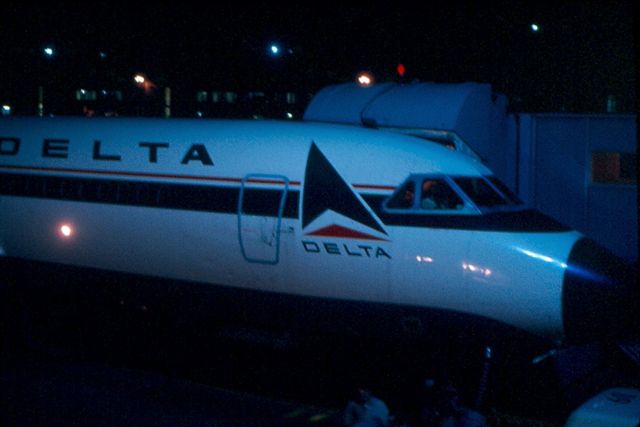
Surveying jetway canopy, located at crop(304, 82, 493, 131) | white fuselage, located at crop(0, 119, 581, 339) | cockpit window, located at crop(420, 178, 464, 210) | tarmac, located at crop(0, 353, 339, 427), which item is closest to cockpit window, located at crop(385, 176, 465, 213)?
cockpit window, located at crop(420, 178, 464, 210)

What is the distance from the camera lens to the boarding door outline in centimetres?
946

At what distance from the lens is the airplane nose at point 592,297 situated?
26.5 feet

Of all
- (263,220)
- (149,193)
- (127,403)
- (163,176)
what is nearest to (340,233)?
(263,220)

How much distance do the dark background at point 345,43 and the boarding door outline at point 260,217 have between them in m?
11.9

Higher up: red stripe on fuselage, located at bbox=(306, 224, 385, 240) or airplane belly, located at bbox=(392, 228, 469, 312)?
red stripe on fuselage, located at bbox=(306, 224, 385, 240)

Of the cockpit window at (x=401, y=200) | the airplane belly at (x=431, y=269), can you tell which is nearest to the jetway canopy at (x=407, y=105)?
the cockpit window at (x=401, y=200)

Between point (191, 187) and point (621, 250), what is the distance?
10.1 metres

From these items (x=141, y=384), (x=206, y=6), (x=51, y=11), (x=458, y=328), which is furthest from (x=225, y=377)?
(x=51, y=11)

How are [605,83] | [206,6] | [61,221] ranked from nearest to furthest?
1. [61,221]
2. [206,6]
3. [605,83]

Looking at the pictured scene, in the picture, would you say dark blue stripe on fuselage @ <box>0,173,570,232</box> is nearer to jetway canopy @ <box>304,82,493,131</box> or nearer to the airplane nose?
the airplane nose

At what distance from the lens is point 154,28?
73.4 feet

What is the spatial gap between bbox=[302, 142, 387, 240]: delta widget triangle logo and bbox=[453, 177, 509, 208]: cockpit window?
1.09m

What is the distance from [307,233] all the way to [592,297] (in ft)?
11.0

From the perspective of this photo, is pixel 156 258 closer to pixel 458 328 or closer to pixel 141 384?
pixel 141 384
